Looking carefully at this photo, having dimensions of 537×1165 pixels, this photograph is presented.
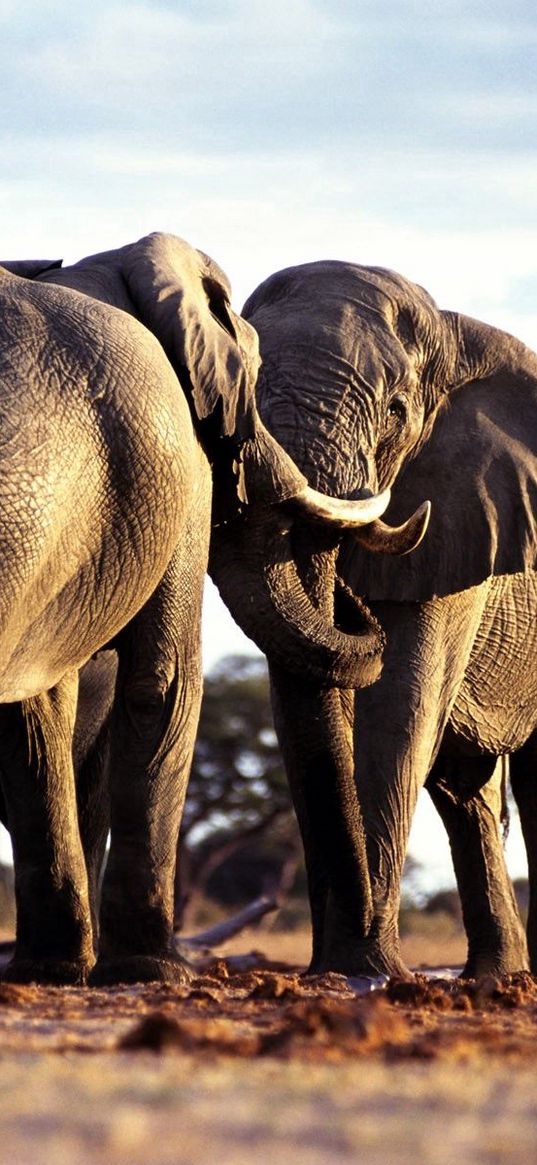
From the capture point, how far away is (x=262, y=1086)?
8.29ft

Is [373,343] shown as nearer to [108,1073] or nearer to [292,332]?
[292,332]

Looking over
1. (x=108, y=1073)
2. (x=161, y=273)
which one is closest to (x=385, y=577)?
(x=161, y=273)

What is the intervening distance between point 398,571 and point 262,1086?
4828mm

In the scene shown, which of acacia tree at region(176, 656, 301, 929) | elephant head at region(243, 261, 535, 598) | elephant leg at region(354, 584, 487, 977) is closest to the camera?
elephant leg at region(354, 584, 487, 977)

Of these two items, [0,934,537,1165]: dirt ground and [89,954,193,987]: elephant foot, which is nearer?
[0,934,537,1165]: dirt ground

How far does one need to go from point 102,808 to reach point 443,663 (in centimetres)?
122

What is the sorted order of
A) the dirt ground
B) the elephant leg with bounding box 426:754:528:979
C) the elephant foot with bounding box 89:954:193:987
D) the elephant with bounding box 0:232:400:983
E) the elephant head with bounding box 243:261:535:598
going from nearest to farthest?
1. the dirt ground
2. the elephant with bounding box 0:232:400:983
3. the elephant foot with bounding box 89:954:193:987
4. the elephant head with bounding box 243:261:535:598
5. the elephant leg with bounding box 426:754:528:979

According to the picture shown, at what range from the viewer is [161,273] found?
5602 millimetres

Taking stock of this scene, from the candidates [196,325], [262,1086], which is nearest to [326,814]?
[196,325]

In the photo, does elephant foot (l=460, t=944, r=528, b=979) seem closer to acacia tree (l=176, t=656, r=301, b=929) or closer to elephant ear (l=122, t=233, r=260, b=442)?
elephant ear (l=122, t=233, r=260, b=442)

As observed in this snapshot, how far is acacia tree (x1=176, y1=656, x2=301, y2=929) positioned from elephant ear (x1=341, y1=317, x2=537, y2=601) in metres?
15.5

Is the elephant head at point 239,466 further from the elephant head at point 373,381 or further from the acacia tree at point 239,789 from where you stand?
the acacia tree at point 239,789

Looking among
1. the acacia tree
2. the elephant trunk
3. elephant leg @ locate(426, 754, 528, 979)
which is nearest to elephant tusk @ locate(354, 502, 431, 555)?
the elephant trunk

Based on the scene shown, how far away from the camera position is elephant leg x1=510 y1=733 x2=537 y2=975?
8797 millimetres
